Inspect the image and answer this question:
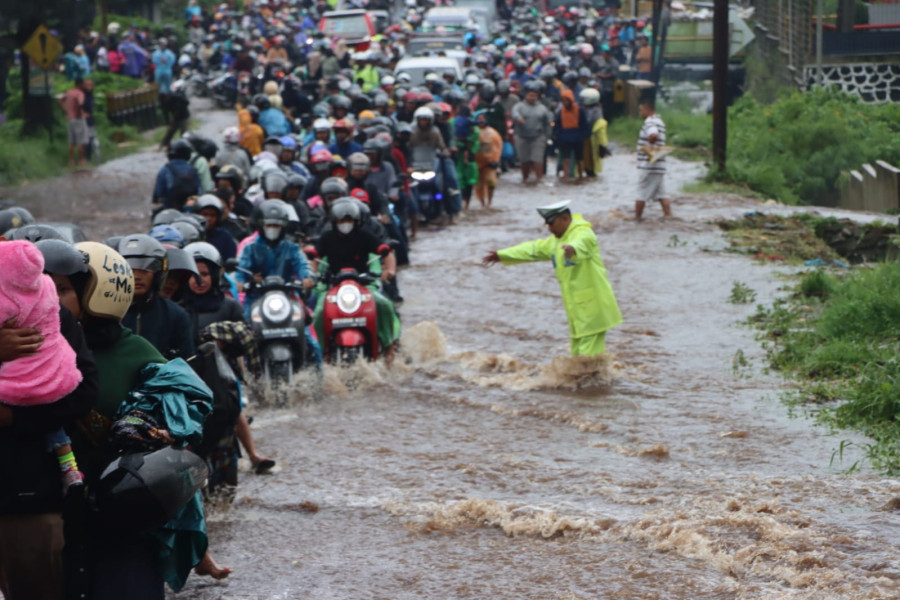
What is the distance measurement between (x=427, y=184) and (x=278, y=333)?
926 centimetres

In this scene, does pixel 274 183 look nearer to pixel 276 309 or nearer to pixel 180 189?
pixel 180 189

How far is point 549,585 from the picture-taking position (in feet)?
20.2

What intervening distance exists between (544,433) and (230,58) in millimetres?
31689

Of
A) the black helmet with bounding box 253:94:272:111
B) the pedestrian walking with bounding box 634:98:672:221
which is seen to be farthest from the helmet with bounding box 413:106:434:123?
the black helmet with bounding box 253:94:272:111

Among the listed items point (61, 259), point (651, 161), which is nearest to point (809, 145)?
point (651, 161)

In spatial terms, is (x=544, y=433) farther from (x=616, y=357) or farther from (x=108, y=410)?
(x=108, y=410)

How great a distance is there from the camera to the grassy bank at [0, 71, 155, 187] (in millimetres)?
24188

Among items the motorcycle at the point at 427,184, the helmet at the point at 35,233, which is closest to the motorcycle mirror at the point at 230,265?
the helmet at the point at 35,233

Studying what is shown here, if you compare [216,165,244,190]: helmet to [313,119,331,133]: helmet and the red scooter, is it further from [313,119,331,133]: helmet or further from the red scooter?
[313,119,331,133]: helmet

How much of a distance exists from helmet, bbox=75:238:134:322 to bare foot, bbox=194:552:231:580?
204 centimetres

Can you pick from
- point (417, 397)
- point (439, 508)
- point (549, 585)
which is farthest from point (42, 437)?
point (417, 397)

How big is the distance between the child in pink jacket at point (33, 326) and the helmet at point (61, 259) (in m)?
0.31

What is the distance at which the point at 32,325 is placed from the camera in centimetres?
394

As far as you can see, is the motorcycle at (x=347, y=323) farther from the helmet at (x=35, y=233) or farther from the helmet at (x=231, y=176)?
the helmet at (x=35, y=233)
